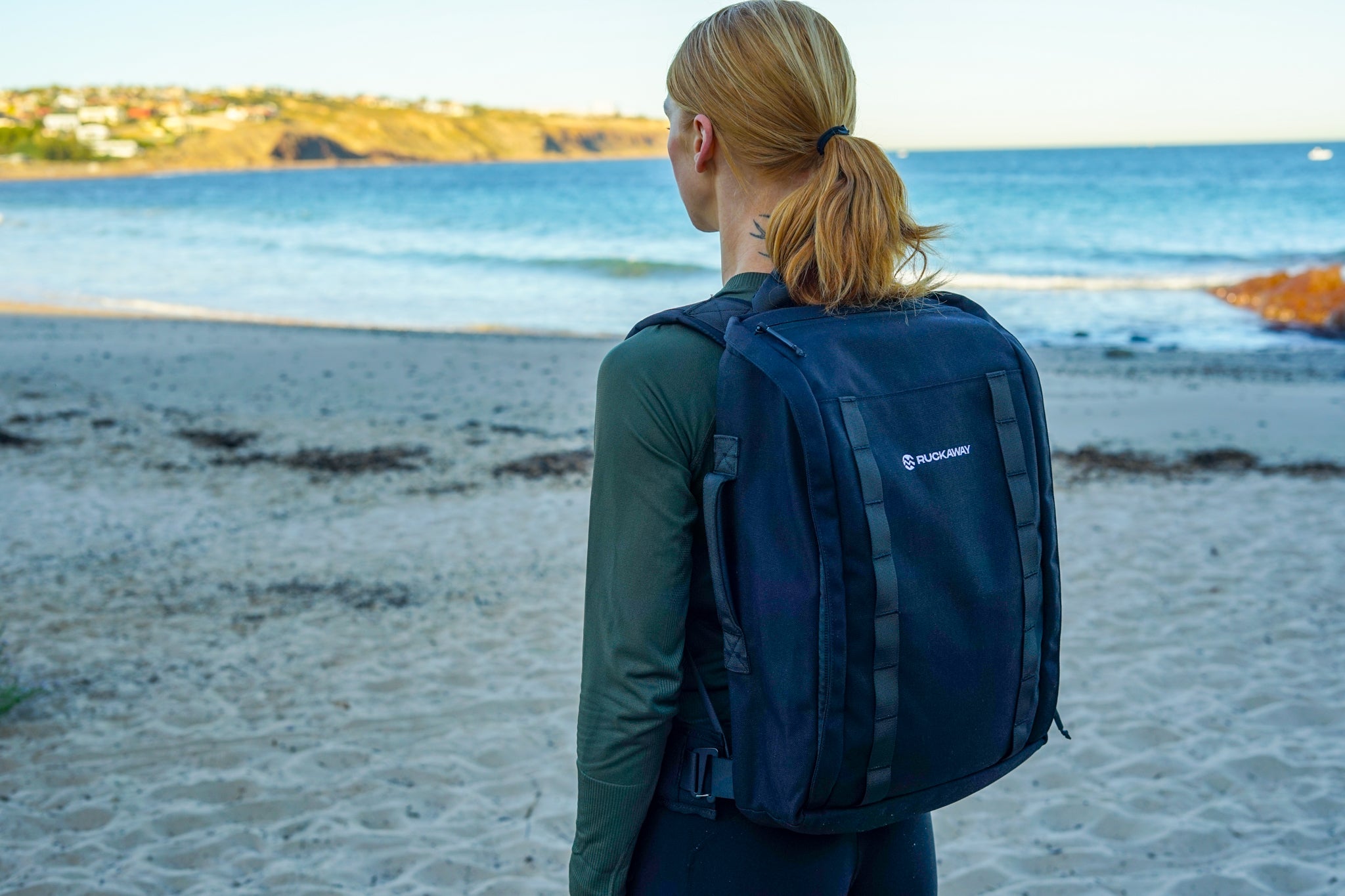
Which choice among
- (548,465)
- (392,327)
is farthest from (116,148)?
(548,465)

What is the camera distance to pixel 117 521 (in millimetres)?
6559

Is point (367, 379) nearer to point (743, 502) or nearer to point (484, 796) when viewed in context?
point (484, 796)

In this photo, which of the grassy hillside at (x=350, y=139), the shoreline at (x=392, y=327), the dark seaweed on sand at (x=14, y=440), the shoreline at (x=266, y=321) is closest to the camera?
the dark seaweed on sand at (x=14, y=440)

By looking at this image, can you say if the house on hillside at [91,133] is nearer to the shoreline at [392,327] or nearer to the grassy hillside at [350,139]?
the grassy hillside at [350,139]

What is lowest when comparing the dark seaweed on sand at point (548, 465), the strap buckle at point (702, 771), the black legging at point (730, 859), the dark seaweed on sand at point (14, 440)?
the dark seaweed on sand at point (548, 465)

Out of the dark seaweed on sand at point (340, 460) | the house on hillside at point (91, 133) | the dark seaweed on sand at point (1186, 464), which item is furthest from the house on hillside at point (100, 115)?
the dark seaweed on sand at point (1186, 464)

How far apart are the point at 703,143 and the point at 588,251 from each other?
1209 inches

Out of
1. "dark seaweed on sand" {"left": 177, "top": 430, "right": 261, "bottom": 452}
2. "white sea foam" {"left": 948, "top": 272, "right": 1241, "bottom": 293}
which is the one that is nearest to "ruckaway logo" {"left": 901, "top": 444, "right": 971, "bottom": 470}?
"dark seaweed on sand" {"left": 177, "top": 430, "right": 261, "bottom": 452}

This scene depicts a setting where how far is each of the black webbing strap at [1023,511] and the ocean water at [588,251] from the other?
209 mm

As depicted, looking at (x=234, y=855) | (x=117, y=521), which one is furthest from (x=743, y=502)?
(x=117, y=521)

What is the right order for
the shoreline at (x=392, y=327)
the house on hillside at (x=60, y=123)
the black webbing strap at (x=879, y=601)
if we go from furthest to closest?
1. the house on hillside at (x=60, y=123)
2. the shoreline at (x=392, y=327)
3. the black webbing strap at (x=879, y=601)

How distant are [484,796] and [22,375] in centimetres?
994

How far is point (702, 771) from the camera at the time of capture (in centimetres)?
124

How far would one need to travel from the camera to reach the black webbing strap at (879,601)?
1.11 meters
